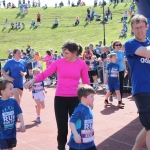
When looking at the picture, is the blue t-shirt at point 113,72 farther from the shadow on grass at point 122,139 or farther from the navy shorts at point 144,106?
the navy shorts at point 144,106

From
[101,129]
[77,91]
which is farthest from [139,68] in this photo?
[101,129]

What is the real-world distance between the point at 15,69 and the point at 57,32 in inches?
1501

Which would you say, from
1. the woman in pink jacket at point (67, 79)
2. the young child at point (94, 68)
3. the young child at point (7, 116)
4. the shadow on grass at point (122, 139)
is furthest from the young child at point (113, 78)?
the young child at point (7, 116)

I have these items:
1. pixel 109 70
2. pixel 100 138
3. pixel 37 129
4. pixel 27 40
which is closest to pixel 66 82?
pixel 100 138

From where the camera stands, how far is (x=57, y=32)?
46375mm

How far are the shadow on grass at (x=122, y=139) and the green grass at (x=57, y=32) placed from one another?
96.8ft

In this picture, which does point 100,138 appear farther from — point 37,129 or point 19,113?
point 19,113

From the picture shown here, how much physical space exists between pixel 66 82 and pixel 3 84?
0.96m

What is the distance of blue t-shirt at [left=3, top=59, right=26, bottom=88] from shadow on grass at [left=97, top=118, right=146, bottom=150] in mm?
2572

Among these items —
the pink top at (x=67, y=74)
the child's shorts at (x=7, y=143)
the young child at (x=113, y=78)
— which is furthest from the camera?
the young child at (x=113, y=78)

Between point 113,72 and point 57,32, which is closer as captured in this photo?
point 113,72

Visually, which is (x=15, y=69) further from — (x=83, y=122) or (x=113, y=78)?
(x=83, y=122)

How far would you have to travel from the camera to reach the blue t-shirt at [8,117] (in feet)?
16.9

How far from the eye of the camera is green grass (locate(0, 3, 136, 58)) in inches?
1634
